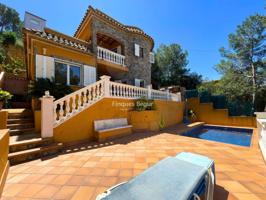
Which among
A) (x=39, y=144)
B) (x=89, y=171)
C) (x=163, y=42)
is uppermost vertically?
(x=163, y=42)

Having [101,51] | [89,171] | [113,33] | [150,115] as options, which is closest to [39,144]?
[89,171]

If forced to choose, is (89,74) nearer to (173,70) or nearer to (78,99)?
(78,99)

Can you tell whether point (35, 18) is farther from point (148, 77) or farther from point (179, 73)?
point (179, 73)

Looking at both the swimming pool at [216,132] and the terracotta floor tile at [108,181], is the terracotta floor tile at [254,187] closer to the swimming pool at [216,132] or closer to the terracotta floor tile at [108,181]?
the terracotta floor tile at [108,181]

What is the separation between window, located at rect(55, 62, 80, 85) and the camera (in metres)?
8.58

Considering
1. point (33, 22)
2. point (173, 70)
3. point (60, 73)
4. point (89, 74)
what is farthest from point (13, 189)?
point (173, 70)

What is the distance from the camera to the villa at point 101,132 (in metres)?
2.76

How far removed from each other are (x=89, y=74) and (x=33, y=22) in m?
3.95

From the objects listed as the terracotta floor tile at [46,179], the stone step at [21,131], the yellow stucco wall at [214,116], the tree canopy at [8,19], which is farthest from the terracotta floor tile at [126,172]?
the tree canopy at [8,19]

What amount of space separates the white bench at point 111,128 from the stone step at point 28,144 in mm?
1891

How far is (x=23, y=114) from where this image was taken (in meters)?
6.58

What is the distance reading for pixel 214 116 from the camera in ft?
39.9

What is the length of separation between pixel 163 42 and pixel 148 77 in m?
14.7

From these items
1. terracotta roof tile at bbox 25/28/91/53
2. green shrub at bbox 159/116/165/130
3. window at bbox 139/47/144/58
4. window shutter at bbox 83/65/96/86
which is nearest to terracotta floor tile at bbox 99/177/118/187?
green shrub at bbox 159/116/165/130
